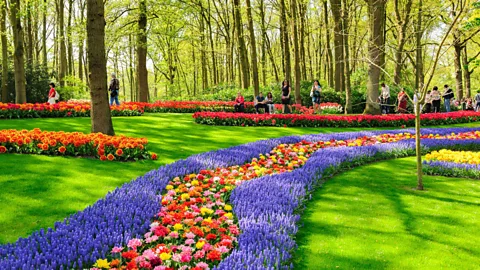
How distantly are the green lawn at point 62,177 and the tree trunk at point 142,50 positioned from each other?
9.74 metres

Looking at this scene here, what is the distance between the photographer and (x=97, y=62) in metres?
9.48

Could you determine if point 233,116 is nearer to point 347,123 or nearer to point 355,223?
point 347,123

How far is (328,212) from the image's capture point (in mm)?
5543

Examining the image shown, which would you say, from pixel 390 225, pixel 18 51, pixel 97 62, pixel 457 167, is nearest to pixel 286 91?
pixel 97 62

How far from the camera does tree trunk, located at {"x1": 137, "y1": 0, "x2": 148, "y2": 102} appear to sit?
21234mm

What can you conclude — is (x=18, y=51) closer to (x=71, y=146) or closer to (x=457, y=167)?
(x=71, y=146)

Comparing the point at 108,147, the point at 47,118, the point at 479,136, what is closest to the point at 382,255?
the point at 108,147

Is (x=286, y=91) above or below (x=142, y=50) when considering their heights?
below

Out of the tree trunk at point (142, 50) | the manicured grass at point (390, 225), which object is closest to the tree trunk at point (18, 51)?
the tree trunk at point (142, 50)

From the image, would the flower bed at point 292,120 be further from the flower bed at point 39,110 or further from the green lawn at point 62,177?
the flower bed at point 39,110

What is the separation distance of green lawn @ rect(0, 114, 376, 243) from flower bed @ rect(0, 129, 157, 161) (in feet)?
0.98

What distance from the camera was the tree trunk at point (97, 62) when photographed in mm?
9430

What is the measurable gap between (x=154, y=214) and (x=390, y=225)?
3022 millimetres

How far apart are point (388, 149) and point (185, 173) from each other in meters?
5.64
